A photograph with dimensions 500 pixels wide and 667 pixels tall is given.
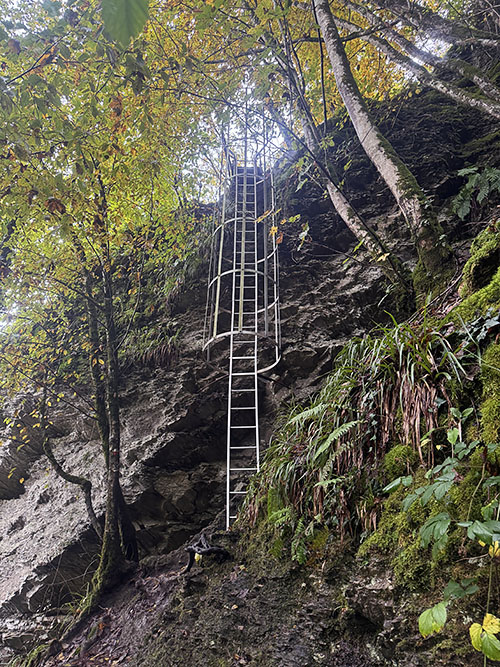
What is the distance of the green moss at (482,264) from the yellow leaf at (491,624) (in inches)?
81.9

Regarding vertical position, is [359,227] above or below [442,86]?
below

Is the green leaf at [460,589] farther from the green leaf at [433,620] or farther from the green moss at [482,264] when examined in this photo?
the green moss at [482,264]

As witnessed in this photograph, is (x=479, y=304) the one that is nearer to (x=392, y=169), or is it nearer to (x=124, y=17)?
(x=392, y=169)

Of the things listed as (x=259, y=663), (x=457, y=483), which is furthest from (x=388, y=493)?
(x=259, y=663)

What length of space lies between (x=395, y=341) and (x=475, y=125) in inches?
218

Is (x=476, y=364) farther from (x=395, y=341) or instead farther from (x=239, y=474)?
(x=239, y=474)

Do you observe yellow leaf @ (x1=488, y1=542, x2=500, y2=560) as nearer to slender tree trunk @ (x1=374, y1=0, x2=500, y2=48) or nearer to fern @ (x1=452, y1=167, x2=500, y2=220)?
fern @ (x1=452, y1=167, x2=500, y2=220)

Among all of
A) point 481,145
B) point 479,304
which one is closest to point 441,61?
point 481,145

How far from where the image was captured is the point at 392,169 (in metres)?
3.66

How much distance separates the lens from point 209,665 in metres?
2.25

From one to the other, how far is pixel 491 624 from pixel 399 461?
1053 millimetres

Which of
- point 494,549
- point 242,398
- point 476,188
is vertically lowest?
point 494,549

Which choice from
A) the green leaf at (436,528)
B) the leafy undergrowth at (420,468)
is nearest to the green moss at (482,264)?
the leafy undergrowth at (420,468)

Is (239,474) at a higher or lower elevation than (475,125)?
lower
